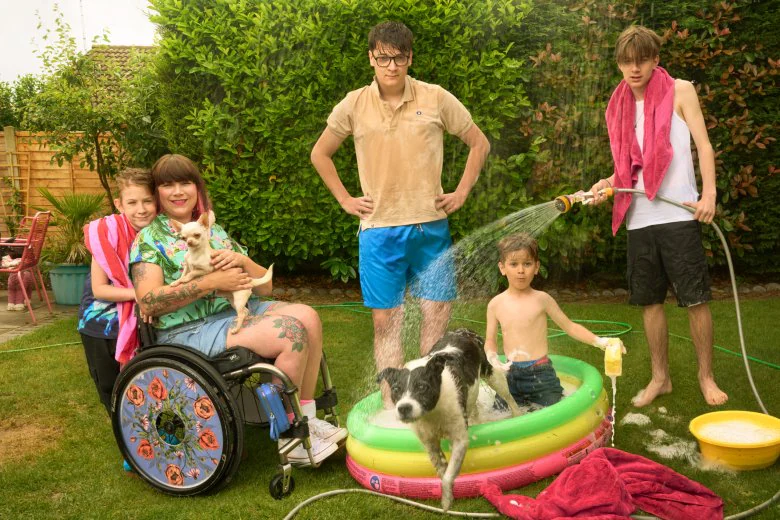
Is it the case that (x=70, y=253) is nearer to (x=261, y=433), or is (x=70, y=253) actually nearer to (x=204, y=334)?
(x=261, y=433)

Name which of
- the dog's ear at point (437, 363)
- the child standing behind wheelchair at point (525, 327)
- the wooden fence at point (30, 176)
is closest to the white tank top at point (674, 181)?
the child standing behind wheelchair at point (525, 327)

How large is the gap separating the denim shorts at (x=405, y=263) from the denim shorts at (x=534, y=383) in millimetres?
536

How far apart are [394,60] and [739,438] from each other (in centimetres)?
234

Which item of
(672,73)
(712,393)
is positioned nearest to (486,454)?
(712,393)

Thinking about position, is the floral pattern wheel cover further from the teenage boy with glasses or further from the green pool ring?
the teenage boy with glasses

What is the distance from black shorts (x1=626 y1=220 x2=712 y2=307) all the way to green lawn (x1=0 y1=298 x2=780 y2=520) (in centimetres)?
61

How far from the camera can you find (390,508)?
2986mm

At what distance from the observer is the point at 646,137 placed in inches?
152

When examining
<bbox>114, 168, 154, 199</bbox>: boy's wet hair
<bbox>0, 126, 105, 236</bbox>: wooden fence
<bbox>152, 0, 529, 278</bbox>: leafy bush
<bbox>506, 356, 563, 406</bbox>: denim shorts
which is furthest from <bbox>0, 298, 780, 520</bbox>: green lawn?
<bbox>0, 126, 105, 236</bbox>: wooden fence

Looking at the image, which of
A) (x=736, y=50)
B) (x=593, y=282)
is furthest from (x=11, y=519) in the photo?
(x=736, y=50)

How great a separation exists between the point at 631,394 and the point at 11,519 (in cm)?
318

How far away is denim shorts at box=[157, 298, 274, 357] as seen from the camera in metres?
3.17

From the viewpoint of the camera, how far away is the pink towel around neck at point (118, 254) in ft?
11.1

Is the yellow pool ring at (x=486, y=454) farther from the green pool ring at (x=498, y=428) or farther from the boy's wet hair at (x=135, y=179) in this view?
the boy's wet hair at (x=135, y=179)
